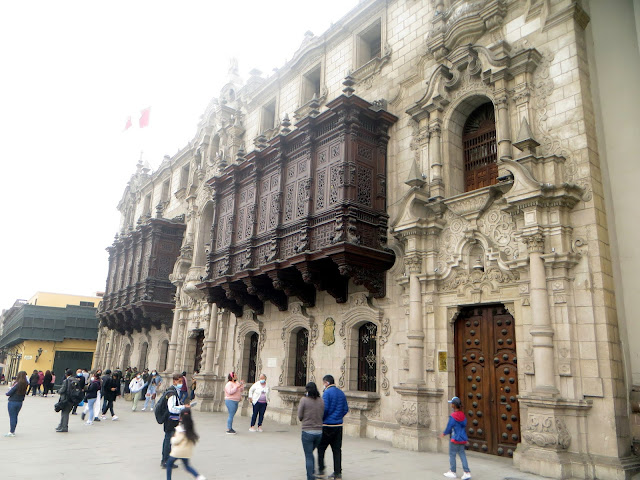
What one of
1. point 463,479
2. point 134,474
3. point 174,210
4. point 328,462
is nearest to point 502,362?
point 463,479

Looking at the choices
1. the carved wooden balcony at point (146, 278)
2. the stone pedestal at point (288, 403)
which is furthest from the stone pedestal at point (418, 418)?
the carved wooden balcony at point (146, 278)

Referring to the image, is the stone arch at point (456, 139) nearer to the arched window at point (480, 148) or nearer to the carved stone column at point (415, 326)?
the arched window at point (480, 148)

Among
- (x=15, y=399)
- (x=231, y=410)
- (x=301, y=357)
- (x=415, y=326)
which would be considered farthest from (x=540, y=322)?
(x=15, y=399)

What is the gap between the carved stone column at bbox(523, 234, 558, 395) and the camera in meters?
9.37

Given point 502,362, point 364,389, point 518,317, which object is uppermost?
point 518,317

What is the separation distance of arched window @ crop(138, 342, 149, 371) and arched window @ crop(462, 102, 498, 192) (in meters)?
22.0

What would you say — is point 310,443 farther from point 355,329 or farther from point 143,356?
point 143,356

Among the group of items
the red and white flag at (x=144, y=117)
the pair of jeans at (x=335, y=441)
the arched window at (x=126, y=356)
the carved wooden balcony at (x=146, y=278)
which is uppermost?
the red and white flag at (x=144, y=117)

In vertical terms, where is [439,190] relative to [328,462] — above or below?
above

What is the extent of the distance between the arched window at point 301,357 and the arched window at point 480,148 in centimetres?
742

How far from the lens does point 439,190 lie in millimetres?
12742

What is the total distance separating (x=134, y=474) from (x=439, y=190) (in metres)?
9.40

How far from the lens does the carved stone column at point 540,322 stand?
9.37m

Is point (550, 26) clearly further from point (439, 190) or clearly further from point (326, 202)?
point (326, 202)
